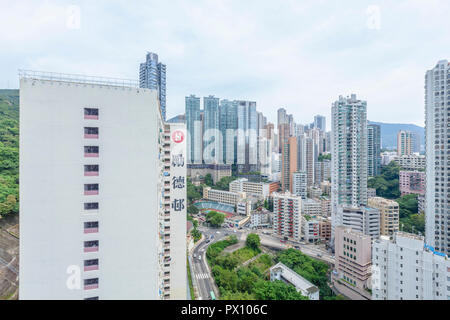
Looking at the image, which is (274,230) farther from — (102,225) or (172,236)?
(102,225)

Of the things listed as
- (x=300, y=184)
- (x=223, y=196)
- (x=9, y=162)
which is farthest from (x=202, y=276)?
(x=300, y=184)

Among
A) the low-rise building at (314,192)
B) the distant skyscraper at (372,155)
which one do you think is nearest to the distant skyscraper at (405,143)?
the distant skyscraper at (372,155)

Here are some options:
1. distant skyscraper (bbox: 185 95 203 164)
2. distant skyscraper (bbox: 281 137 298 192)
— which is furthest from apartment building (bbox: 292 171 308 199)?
distant skyscraper (bbox: 185 95 203 164)

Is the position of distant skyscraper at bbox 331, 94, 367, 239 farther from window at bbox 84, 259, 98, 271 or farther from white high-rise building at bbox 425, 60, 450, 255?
window at bbox 84, 259, 98, 271

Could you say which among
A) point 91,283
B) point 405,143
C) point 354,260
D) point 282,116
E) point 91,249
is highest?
point 282,116

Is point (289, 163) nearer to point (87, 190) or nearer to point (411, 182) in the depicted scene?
point (411, 182)

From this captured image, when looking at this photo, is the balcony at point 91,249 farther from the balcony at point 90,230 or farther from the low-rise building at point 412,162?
the low-rise building at point 412,162
